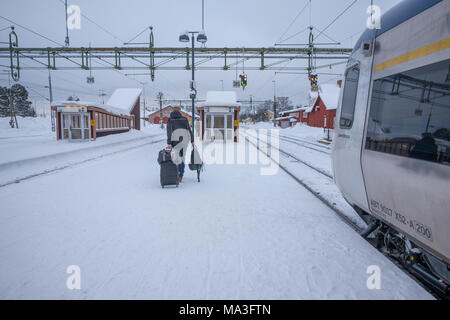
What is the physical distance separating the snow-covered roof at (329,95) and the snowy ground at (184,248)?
3481 cm

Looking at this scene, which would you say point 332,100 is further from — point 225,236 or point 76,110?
point 225,236

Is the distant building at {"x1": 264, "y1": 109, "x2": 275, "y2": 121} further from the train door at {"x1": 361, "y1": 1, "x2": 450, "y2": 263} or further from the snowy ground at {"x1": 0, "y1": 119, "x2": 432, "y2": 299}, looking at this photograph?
the train door at {"x1": 361, "y1": 1, "x2": 450, "y2": 263}

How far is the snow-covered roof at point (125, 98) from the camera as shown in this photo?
30.6 metres

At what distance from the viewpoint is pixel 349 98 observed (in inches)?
161

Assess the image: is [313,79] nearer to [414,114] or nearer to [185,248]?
[414,114]

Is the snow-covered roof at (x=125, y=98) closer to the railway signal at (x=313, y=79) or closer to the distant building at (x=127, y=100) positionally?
the distant building at (x=127, y=100)

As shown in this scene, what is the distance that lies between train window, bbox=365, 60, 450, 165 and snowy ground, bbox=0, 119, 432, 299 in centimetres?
143

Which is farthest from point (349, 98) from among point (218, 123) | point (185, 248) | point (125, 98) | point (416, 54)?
point (125, 98)

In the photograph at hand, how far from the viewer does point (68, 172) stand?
8695 mm

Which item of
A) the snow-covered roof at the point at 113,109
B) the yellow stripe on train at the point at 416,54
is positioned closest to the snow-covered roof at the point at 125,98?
the snow-covered roof at the point at 113,109

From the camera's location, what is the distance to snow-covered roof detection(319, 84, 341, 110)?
123 feet

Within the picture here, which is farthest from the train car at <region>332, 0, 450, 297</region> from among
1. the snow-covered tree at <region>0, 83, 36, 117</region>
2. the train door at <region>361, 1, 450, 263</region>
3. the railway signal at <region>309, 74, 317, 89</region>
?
the snow-covered tree at <region>0, 83, 36, 117</region>

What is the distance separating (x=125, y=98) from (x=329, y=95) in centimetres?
3090
